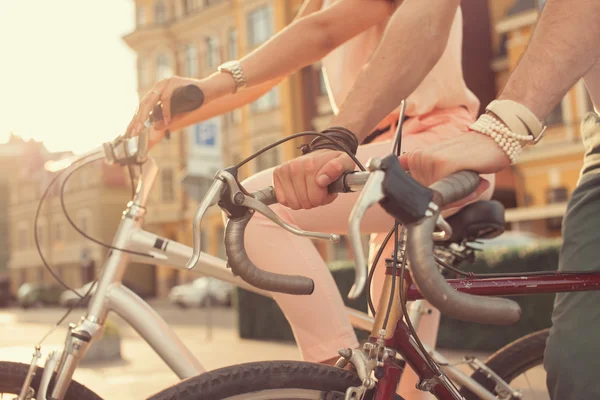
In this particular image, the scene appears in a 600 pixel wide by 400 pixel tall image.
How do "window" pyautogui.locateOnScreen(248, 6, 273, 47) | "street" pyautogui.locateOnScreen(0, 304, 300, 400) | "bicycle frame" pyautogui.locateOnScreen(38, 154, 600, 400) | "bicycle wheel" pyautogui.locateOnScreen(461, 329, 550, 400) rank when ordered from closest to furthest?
"bicycle frame" pyautogui.locateOnScreen(38, 154, 600, 400) < "bicycle wheel" pyautogui.locateOnScreen(461, 329, 550, 400) < "street" pyautogui.locateOnScreen(0, 304, 300, 400) < "window" pyautogui.locateOnScreen(248, 6, 273, 47)

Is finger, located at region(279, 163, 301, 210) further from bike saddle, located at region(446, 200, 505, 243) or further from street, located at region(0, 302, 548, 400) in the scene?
street, located at region(0, 302, 548, 400)

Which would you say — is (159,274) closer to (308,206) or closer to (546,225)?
(546,225)

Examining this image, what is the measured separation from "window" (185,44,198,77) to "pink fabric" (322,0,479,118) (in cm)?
3156

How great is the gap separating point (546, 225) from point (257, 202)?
2154 centimetres

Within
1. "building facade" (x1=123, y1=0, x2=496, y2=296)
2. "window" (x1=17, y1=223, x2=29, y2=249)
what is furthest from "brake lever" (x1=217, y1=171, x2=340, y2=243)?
"window" (x1=17, y1=223, x2=29, y2=249)

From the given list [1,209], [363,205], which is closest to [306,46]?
[363,205]

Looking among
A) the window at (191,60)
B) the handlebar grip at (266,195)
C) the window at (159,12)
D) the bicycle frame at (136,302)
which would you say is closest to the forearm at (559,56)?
the handlebar grip at (266,195)

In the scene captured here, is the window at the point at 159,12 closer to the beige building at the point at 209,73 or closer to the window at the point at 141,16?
the beige building at the point at 209,73

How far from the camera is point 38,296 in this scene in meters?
34.8

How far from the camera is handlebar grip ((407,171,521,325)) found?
2.83 feet

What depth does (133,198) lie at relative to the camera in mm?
1916

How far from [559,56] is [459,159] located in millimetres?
231

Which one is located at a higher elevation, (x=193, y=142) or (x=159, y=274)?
(x=159, y=274)

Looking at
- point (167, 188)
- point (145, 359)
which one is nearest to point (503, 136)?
point (145, 359)
